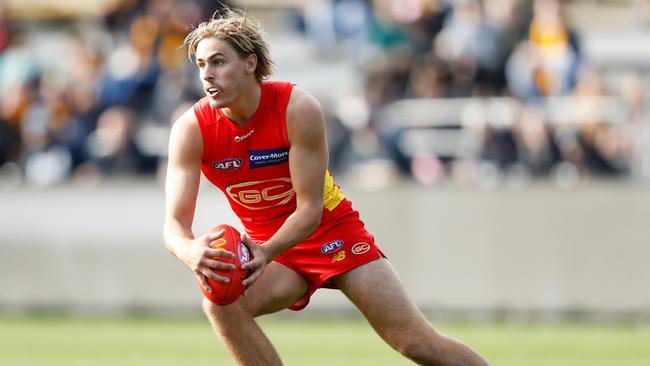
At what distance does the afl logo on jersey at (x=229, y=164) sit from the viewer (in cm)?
739

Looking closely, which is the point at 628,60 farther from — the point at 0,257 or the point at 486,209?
the point at 0,257

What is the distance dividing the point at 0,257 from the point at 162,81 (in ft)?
10.0

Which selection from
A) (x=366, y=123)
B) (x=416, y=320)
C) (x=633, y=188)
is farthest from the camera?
(x=366, y=123)

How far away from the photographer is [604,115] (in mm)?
14523

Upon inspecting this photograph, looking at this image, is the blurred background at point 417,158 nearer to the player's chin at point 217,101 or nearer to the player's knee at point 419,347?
the player's knee at point 419,347

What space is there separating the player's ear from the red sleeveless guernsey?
0.59 feet

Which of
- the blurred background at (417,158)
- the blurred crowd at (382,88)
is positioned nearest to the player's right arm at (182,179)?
the blurred background at (417,158)

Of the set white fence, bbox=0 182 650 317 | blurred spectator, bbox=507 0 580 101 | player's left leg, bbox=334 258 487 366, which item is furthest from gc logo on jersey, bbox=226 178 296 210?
blurred spectator, bbox=507 0 580 101

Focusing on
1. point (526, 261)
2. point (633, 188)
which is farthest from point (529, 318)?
point (633, 188)

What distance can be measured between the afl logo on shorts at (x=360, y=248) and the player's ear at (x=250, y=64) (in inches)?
47.1

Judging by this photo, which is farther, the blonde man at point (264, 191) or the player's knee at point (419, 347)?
the player's knee at point (419, 347)

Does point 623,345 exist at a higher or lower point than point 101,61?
lower

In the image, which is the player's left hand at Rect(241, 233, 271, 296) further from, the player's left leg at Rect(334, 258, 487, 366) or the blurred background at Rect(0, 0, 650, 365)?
the blurred background at Rect(0, 0, 650, 365)

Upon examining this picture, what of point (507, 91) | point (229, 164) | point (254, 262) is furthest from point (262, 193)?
point (507, 91)
